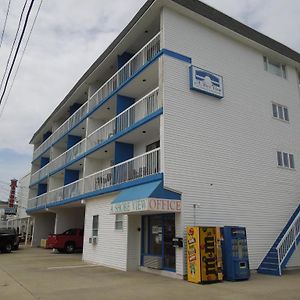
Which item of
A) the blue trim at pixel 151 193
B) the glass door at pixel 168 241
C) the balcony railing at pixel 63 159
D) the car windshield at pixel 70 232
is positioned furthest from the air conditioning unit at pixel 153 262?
the car windshield at pixel 70 232

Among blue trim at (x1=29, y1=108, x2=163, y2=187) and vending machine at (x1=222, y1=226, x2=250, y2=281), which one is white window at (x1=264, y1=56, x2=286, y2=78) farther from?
vending machine at (x1=222, y1=226, x2=250, y2=281)

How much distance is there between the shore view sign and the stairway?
7176mm

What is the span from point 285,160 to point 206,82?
669cm

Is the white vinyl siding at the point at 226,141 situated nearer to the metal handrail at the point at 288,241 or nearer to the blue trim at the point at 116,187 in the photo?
the blue trim at the point at 116,187

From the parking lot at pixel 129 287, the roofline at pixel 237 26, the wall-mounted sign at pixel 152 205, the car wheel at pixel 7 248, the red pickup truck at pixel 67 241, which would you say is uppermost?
the roofline at pixel 237 26

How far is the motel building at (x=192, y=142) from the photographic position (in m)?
14.5

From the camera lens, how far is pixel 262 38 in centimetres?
1908

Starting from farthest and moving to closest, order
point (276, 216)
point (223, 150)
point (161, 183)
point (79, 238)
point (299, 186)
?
point (79, 238) → point (299, 186) → point (276, 216) → point (223, 150) → point (161, 183)

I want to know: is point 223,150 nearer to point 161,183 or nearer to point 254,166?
point 254,166

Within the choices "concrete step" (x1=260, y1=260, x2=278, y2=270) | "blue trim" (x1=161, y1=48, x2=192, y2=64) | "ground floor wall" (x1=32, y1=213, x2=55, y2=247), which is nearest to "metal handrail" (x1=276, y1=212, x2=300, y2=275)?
"concrete step" (x1=260, y1=260, x2=278, y2=270)

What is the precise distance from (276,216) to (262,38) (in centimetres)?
978

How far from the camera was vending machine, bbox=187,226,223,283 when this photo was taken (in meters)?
12.1

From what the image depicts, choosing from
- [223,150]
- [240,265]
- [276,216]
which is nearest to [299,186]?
[276,216]

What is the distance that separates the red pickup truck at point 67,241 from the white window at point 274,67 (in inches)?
718
